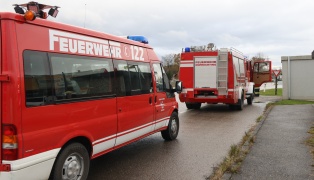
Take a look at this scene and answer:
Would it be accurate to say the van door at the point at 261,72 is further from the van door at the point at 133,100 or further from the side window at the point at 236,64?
the van door at the point at 133,100

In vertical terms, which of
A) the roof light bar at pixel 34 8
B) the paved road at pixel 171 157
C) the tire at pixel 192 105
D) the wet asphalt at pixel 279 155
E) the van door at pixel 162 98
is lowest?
the paved road at pixel 171 157

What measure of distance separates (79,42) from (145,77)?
7.11 feet

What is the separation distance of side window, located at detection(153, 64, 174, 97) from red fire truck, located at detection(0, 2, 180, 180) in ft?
3.24

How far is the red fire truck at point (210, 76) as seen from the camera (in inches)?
586

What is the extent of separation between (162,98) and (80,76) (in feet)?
9.91

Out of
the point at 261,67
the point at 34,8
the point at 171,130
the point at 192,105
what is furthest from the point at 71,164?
the point at 261,67

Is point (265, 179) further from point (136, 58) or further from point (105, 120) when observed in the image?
point (136, 58)

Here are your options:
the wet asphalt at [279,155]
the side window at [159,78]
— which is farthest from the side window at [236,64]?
the side window at [159,78]

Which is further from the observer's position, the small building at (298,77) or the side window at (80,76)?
the small building at (298,77)

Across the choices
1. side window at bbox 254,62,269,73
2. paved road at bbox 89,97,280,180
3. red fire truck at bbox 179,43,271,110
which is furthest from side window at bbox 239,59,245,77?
paved road at bbox 89,97,280,180

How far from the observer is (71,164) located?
15.0 ft

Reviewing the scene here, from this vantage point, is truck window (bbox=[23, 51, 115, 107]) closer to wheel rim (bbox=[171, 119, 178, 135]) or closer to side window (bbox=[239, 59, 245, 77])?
wheel rim (bbox=[171, 119, 178, 135])

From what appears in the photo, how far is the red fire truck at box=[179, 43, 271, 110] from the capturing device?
14891 millimetres

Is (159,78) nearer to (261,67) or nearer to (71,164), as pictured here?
(71,164)
